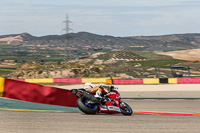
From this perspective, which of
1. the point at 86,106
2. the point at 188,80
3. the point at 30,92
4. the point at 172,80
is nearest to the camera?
the point at 86,106

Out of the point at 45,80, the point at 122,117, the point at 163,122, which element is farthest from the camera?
the point at 45,80

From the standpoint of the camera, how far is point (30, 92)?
1041 cm

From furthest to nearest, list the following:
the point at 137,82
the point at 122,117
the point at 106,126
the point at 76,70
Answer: the point at 76,70, the point at 137,82, the point at 122,117, the point at 106,126

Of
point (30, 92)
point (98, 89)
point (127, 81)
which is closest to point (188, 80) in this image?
point (127, 81)

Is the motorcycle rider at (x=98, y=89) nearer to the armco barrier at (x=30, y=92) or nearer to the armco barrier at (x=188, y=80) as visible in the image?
the armco barrier at (x=30, y=92)

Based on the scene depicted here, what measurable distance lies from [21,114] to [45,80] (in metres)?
26.7

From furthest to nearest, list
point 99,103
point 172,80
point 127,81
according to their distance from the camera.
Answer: point 127,81 → point 172,80 → point 99,103

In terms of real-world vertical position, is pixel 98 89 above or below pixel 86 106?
above

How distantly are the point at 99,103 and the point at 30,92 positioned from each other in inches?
93.5

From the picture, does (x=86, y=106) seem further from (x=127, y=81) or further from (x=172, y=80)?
(x=172, y=80)

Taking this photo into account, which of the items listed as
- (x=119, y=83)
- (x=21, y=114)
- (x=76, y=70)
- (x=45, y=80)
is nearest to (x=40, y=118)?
(x=21, y=114)

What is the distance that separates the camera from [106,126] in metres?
8.37

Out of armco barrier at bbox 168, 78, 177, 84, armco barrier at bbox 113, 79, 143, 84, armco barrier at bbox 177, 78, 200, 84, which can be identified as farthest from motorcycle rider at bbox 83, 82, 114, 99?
armco barrier at bbox 177, 78, 200, 84

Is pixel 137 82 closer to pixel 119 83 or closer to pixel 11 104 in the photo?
pixel 119 83
